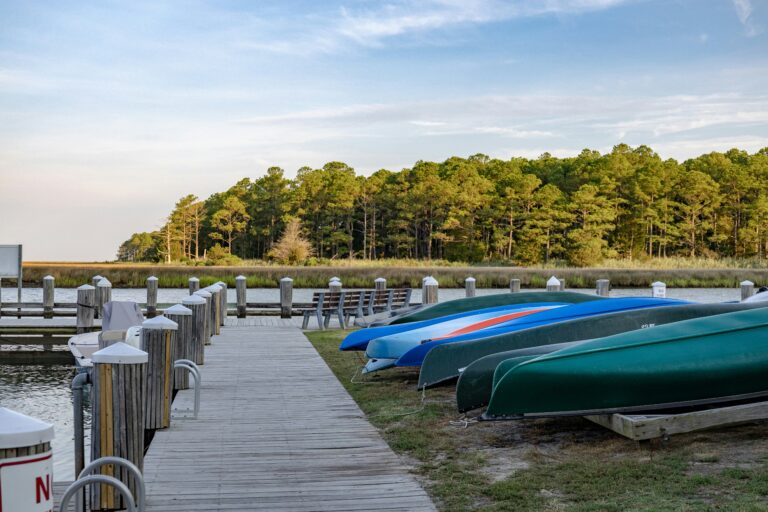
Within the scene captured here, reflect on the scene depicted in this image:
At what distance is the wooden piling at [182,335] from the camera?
9.20m

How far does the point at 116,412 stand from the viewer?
500 centimetres

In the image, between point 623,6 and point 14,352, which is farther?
point 623,6

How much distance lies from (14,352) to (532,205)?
170 feet

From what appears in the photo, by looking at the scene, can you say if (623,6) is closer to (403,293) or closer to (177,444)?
(403,293)

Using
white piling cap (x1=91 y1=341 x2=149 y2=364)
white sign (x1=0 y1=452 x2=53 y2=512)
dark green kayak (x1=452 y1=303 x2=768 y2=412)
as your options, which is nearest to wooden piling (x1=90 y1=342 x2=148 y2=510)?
white piling cap (x1=91 y1=341 x2=149 y2=364)

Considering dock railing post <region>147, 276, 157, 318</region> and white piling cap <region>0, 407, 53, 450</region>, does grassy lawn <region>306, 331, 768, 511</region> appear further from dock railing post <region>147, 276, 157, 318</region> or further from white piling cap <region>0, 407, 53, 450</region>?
dock railing post <region>147, 276, 157, 318</region>

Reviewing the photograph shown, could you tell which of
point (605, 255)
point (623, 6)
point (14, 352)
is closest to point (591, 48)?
point (623, 6)

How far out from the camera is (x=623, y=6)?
2830cm

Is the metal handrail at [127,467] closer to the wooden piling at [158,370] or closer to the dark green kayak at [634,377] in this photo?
the wooden piling at [158,370]

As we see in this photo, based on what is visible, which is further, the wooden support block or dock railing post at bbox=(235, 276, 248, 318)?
dock railing post at bbox=(235, 276, 248, 318)

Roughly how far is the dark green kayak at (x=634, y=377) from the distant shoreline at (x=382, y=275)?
89.2 feet

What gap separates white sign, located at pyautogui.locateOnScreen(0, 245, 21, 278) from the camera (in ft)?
69.6

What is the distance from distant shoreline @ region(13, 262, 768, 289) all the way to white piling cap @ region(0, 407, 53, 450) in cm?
3124

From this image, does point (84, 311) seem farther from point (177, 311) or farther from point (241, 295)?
point (177, 311)
